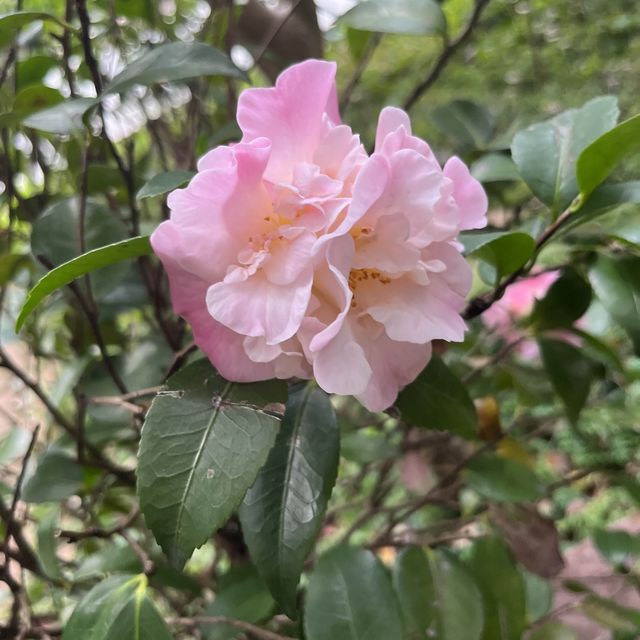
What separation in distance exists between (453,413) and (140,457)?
23 cm

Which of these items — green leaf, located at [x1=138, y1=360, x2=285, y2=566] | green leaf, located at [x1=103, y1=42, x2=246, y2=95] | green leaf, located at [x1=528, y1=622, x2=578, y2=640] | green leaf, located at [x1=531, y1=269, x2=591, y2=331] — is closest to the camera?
green leaf, located at [x1=138, y1=360, x2=285, y2=566]

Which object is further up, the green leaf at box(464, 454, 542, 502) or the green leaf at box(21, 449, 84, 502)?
the green leaf at box(21, 449, 84, 502)

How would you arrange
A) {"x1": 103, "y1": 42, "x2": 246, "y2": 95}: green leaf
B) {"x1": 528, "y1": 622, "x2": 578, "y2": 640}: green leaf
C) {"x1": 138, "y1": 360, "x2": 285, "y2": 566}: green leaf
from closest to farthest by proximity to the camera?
{"x1": 138, "y1": 360, "x2": 285, "y2": 566}: green leaf, {"x1": 103, "y1": 42, "x2": 246, "y2": 95}: green leaf, {"x1": 528, "y1": 622, "x2": 578, "y2": 640}: green leaf

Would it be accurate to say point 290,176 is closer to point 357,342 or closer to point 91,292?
point 357,342

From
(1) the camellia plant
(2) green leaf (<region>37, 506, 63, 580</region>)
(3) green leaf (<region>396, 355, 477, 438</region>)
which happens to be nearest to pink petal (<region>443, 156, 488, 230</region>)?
(1) the camellia plant

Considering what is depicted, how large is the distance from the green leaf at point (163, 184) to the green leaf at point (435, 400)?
21 centimetres

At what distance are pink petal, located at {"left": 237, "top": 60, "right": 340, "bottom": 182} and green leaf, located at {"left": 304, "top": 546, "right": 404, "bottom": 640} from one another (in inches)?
12.8

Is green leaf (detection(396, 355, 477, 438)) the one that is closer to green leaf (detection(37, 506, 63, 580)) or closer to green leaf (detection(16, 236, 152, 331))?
green leaf (detection(16, 236, 152, 331))

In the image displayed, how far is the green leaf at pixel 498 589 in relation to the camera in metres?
0.62

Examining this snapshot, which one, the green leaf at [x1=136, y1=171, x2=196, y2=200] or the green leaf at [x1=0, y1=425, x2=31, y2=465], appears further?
the green leaf at [x1=0, y1=425, x2=31, y2=465]

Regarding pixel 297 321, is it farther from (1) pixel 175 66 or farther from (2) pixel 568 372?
(2) pixel 568 372

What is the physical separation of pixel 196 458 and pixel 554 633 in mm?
574

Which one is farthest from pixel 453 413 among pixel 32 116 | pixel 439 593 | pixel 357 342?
pixel 32 116

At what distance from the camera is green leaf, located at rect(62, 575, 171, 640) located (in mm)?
417
